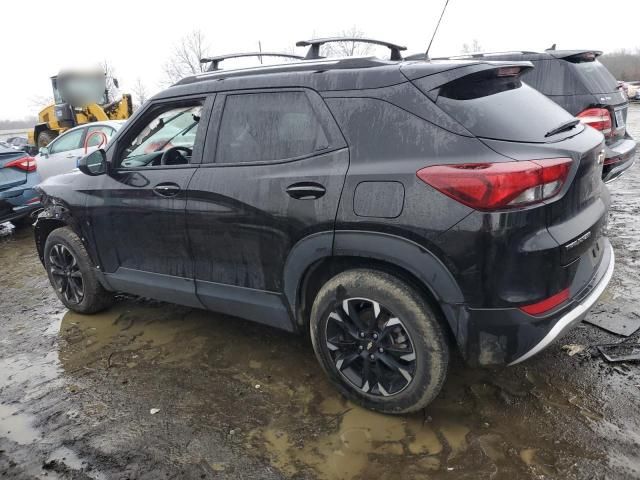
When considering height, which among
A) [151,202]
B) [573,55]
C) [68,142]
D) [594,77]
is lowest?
[68,142]

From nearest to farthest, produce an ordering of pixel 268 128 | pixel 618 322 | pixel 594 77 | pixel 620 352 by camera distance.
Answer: pixel 268 128 < pixel 620 352 < pixel 618 322 < pixel 594 77

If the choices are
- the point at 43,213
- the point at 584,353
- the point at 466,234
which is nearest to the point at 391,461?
the point at 466,234

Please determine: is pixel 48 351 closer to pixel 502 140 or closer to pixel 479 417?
pixel 479 417

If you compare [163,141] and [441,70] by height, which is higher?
[441,70]

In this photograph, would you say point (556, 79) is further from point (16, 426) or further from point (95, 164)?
point (16, 426)

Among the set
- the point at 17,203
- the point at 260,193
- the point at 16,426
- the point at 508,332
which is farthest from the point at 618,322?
the point at 17,203

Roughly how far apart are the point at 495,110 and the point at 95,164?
2.80 metres

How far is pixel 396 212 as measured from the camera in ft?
7.57

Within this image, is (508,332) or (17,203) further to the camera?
(17,203)

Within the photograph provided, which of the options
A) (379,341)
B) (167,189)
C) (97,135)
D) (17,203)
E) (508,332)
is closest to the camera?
(508,332)

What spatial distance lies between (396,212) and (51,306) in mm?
3754

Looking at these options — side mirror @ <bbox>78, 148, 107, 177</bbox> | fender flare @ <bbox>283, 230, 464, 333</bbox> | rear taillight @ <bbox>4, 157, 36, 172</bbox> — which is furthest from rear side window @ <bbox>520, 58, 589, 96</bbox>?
rear taillight @ <bbox>4, 157, 36, 172</bbox>

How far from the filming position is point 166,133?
3717 millimetres

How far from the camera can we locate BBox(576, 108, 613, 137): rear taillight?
16.1 feet
